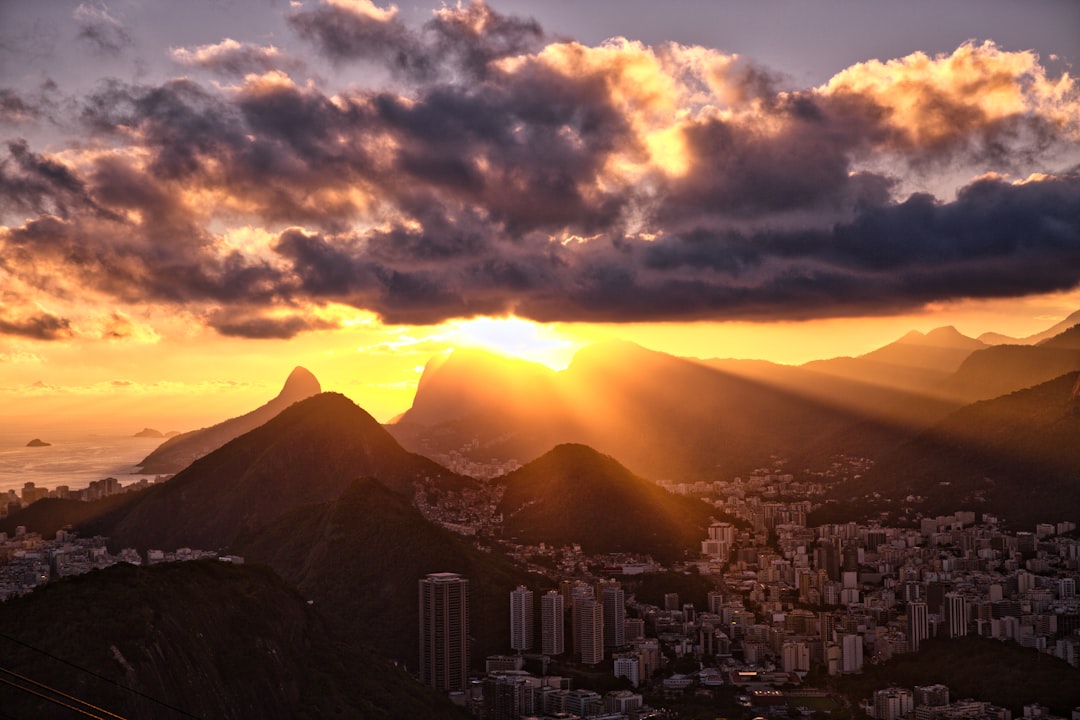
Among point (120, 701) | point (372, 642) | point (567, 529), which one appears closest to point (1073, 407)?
point (567, 529)

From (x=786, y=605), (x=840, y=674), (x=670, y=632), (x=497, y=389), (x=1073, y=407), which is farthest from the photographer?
(x=497, y=389)

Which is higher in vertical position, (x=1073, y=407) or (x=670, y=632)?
(x=1073, y=407)

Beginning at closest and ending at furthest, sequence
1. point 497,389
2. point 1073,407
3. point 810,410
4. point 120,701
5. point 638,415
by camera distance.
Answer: point 120,701 → point 1073,407 → point 810,410 → point 638,415 → point 497,389

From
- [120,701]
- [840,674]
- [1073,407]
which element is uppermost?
[1073,407]

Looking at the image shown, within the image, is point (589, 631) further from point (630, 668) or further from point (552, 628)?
point (630, 668)

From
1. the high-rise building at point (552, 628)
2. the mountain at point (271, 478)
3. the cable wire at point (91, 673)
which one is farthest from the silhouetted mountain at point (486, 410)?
the cable wire at point (91, 673)

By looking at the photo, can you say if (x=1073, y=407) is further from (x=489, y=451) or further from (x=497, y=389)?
(x=497, y=389)

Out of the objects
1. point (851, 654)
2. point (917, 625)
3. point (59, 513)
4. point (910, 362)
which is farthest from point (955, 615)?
point (910, 362)
